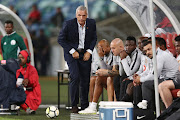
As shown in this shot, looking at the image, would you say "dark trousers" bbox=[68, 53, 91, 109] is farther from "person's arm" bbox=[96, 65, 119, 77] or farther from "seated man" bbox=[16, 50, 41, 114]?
"seated man" bbox=[16, 50, 41, 114]

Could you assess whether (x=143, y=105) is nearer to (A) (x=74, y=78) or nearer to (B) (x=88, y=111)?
(B) (x=88, y=111)

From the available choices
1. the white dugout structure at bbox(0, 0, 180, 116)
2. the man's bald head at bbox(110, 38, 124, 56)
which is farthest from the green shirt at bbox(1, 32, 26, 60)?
the man's bald head at bbox(110, 38, 124, 56)

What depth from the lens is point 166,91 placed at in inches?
278

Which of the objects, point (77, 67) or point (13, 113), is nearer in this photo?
point (77, 67)

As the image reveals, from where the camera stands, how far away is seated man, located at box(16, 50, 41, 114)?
32.9 ft

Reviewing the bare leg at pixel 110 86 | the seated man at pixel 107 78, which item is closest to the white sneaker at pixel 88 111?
the seated man at pixel 107 78

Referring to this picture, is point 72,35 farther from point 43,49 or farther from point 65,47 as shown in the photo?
point 43,49

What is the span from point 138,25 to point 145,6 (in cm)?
52

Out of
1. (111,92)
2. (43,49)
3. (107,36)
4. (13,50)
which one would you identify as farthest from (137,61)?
(43,49)

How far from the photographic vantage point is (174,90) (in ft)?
23.3

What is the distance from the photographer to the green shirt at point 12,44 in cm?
1204

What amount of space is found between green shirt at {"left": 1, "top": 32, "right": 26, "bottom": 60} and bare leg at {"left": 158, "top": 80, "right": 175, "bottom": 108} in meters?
5.45

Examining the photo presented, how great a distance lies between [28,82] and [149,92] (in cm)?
335

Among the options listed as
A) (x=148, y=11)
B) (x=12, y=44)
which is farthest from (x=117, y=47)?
(x=12, y=44)
